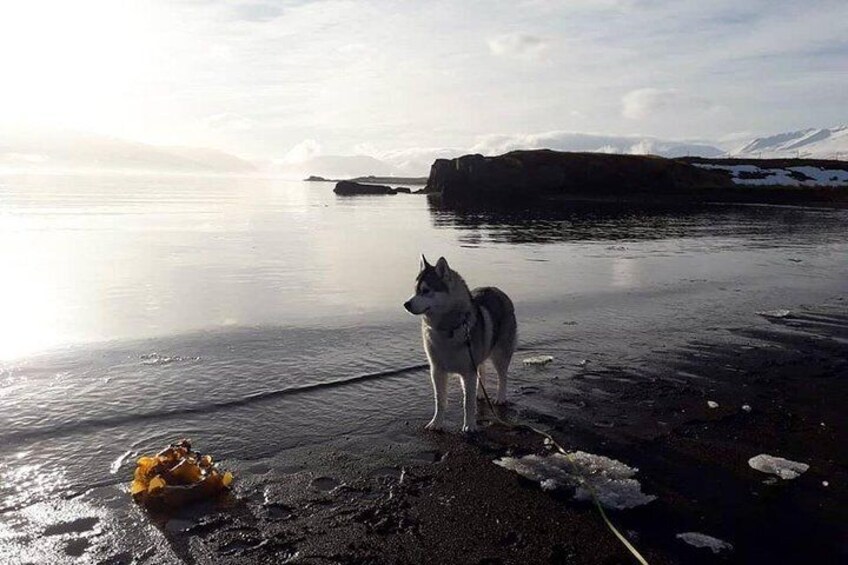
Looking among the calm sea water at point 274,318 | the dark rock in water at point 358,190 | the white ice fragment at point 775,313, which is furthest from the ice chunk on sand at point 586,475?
the dark rock in water at point 358,190

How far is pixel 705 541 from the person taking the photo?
5.02m

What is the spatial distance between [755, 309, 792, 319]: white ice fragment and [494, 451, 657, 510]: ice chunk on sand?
9.24 m

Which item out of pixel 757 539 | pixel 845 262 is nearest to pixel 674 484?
pixel 757 539

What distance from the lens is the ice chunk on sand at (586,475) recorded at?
5.70 metres

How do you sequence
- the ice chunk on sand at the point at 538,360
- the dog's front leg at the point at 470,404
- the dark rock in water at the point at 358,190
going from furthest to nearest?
the dark rock in water at the point at 358,190 → the ice chunk on sand at the point at 538,360 → the dog's front leg at the point at 470,404

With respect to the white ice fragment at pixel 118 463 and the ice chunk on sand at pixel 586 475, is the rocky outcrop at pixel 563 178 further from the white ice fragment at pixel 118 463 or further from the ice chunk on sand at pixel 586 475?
the white ice fragment at pixel 118 463

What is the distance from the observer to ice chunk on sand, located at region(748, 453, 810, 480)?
241 inches

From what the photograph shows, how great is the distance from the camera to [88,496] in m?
5.66

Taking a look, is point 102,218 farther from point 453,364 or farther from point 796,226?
point 796,226

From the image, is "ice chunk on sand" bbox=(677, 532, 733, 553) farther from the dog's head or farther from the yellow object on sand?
the yellow object on sand

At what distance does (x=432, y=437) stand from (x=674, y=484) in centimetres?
270

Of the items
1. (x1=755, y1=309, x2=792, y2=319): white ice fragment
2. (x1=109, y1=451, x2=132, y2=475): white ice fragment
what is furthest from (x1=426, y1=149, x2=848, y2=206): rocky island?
(x1=109, y1=451, x2=132, y2=475): white ice fragment

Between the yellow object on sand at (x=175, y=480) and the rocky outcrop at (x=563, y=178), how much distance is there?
62724 millimetres

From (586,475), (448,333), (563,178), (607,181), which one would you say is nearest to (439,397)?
Result: (448,333)
